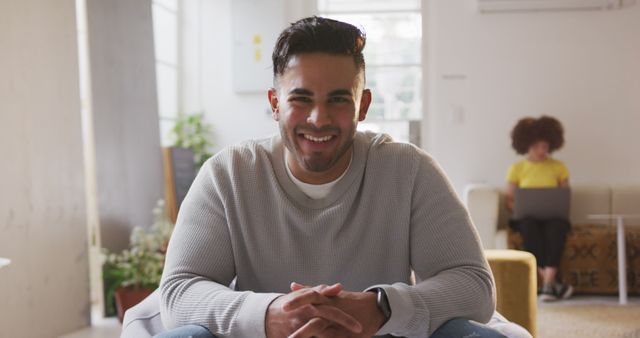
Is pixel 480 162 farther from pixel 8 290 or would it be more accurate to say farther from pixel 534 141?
pixel 8 290

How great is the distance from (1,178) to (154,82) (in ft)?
5.71

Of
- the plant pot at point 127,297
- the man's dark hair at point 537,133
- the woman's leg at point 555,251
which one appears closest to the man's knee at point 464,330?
the plant pot at point 127,297

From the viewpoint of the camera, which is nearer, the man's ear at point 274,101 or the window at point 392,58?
the man's ear at point 274,101

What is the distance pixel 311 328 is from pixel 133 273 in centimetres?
287

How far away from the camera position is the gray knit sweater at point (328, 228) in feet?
5.79

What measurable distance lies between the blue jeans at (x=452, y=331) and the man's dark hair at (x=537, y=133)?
4.18 meters

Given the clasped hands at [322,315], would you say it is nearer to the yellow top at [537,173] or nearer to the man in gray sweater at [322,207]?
the man in gray sweater at [322,207]

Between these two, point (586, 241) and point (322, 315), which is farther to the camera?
point (586, 241)

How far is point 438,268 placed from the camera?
5.78ft

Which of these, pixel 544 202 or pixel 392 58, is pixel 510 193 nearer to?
pixel 544 202

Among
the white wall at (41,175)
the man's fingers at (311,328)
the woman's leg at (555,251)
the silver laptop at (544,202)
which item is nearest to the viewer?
the man's fingers at (311,328)

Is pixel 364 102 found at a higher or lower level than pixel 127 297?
higher

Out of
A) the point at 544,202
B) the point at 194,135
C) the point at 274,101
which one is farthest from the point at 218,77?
the point at 274,101

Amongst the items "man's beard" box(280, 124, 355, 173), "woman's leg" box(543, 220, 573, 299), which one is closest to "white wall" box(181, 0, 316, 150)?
"woman's leg" box(543, 220, 573, 299)
